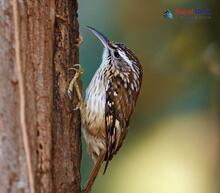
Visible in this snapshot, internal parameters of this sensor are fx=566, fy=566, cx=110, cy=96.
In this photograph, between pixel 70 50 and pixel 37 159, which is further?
pixel 70 50

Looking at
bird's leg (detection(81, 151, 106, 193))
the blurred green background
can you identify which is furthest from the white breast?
the blurred green background

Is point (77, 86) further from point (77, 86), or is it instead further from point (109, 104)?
point (109, 104)

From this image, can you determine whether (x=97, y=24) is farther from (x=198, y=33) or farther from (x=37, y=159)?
(x=37, y=159)

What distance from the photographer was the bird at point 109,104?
232 cm

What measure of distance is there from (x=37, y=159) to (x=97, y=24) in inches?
54.3

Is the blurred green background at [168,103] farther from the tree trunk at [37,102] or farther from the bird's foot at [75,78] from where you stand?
the tree trunk at [37,102]

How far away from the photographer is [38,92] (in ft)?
6.12

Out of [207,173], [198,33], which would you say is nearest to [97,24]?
[198,33]

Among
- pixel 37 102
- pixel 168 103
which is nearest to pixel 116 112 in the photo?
pixel 37 102

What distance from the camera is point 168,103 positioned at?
3.13m
